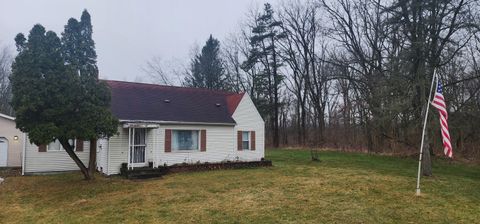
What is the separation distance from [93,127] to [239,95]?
9.81 m

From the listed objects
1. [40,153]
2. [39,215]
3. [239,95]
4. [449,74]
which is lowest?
[39,215]

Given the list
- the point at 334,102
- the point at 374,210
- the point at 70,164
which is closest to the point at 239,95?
the point at 70,164

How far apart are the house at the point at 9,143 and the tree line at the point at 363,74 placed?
17425 millimetres

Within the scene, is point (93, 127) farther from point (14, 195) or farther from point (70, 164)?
point (70, 164)

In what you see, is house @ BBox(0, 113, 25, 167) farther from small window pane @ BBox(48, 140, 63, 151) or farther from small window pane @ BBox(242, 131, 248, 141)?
small window pane @ BBox(242, 131, 248, 141)

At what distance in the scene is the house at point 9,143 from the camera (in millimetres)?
18281

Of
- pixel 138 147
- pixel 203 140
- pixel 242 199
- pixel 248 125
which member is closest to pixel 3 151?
pixel 138 147

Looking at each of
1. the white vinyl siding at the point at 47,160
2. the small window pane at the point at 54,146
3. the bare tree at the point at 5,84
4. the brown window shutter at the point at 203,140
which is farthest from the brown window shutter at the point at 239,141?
the bare tree at the point at 5,84

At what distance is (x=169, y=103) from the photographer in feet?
60.7

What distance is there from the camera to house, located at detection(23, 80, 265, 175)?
15.9 m

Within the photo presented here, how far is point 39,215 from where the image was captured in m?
8.88

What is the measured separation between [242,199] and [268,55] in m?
29.1

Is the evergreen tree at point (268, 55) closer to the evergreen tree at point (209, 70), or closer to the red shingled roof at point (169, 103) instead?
the evergreen tree at point (209, 70)

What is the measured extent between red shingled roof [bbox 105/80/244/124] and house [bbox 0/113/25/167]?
5.62 metres
